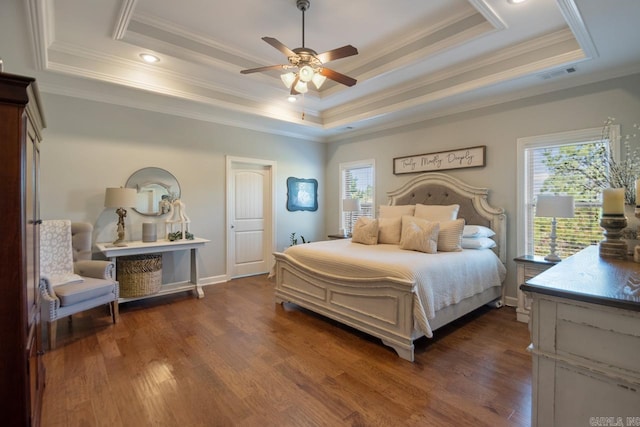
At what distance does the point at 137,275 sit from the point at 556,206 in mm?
4585

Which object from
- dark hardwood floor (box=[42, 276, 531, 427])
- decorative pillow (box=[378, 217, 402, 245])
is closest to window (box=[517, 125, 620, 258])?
dark hardwood floor (box=[42, 276, 531, 427])

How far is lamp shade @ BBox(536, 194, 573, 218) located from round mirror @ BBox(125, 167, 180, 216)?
4.48 metres

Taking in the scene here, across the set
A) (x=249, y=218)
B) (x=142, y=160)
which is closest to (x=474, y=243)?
(x=249, y=218)

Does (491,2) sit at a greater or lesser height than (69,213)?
greater

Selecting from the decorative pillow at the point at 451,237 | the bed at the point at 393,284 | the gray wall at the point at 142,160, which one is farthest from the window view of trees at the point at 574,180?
the gray wall at the point at 142,160

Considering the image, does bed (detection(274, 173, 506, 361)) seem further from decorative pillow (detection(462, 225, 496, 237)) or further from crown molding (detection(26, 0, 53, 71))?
crown molding (detection(26, 0, 53, 71))

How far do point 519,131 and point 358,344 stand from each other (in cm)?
314

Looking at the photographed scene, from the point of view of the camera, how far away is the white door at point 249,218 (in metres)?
5.02

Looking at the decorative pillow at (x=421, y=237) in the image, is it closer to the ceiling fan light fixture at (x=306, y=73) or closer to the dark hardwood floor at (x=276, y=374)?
the dark hardwood floor at (x=276, y=374)

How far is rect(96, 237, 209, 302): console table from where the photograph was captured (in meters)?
3.45

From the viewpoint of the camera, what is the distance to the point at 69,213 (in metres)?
3.62

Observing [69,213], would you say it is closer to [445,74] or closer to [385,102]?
[385,102]

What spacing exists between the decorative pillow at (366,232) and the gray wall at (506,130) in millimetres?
1338

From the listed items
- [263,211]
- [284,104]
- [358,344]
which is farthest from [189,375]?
[284,104]
